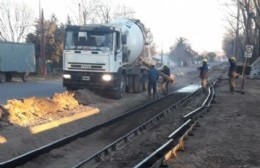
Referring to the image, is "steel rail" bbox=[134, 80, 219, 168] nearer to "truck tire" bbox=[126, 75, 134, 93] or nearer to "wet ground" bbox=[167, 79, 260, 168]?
"wet ground" bbox=[167, 79, 260, 168]

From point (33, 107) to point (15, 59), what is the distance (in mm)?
21543

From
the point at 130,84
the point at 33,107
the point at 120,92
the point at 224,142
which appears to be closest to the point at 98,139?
the point at 33,107

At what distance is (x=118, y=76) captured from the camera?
23172 mm

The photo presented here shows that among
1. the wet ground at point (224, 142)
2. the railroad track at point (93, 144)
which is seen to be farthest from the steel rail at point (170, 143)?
the wet ground at point (224, 142)

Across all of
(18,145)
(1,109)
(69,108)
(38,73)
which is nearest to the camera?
(18,145)

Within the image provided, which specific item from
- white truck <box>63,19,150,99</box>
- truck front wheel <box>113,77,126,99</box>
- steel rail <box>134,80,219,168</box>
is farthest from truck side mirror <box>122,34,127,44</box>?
steel rail <box>134,80,219,168</box>

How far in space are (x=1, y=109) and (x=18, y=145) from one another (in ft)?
8.38

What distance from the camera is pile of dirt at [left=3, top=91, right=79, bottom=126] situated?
1473 cm

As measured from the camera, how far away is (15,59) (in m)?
37.1

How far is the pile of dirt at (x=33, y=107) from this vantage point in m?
14.7

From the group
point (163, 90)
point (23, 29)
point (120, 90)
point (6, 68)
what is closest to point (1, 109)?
point (120, 90)

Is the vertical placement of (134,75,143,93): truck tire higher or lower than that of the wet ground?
higher

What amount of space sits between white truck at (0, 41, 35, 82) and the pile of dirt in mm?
16931

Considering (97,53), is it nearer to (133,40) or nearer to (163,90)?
(133,40)
